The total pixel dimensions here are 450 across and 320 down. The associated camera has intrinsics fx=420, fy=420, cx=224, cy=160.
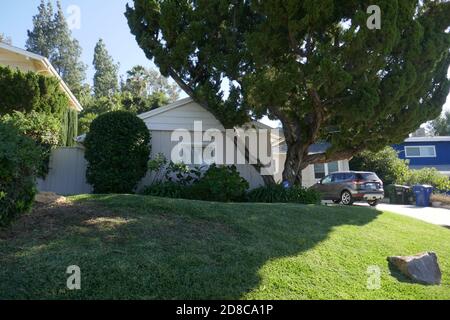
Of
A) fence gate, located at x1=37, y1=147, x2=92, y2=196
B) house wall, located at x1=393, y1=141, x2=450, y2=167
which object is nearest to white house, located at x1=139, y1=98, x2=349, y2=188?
fence gate, located at x1=37, y1=147, x2=92, y2=196

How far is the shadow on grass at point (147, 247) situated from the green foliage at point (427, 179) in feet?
56.8

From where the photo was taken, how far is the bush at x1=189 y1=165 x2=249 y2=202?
1180 cm

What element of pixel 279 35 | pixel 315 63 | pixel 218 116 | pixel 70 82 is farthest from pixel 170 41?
pixel 70 82

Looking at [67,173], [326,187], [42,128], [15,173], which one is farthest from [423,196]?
[15,173]

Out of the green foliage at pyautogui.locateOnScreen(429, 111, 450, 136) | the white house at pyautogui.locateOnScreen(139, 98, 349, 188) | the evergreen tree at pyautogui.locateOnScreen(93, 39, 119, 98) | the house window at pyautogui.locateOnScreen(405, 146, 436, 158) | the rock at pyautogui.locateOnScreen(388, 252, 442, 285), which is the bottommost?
the rock at pyautogui.locateOnScreen(388, 252, 442, 285)

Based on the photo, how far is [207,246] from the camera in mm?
5879

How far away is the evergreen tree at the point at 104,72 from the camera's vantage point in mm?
51312

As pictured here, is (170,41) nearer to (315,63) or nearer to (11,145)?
(315,63)

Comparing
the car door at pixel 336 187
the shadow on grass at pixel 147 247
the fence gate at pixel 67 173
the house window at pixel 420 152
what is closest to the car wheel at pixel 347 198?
the car door at pixel 336 187

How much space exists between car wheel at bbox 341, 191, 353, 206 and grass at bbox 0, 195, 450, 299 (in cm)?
975

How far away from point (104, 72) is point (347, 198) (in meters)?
41.5

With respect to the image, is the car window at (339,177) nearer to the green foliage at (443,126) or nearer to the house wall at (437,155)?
the house wall at (437,155)

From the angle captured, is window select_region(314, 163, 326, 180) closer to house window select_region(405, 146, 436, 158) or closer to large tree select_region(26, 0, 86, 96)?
house window select_region(405, 146, 436, 158)
